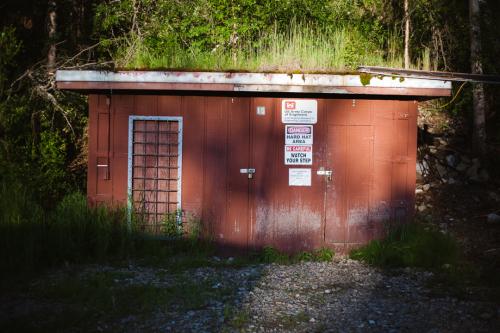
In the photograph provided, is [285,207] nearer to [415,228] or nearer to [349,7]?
[415,228]

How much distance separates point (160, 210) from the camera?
7.71 m

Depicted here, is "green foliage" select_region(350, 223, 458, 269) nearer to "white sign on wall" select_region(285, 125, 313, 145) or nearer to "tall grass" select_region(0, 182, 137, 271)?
"white sign on wall" select_region(285, 125, 313, 145)

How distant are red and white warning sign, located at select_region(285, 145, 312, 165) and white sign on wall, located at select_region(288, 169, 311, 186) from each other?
0.12 m

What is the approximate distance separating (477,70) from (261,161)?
21.4 ft

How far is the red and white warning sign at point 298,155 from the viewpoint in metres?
7.70

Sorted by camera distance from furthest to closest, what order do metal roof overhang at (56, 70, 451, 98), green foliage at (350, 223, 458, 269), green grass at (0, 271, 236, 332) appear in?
metal roof overhang at (56, 70, 451, 98), green foliage at (350, 223, 458, 269), green grass at (0, 271, 236, 332)

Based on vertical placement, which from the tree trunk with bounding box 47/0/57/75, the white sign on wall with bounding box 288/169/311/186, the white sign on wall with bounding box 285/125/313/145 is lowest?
the white sign on wall with bounding box 288/169/311/186

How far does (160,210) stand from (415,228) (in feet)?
12.6

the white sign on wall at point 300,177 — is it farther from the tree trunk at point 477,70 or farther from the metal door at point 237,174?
the tree trunk at point 477,70

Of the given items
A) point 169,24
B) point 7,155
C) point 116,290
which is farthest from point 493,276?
point 169,24

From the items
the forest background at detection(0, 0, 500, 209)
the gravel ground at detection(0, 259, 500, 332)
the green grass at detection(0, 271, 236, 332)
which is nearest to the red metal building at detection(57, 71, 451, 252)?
the gravel ground at detection(0, 259, 500, 332)

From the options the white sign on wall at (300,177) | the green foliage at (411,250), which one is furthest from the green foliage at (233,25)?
the green foliage at (411,250)

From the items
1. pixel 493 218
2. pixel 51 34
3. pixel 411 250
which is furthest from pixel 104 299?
pixel 51 34

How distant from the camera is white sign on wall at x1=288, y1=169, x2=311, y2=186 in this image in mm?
7691
